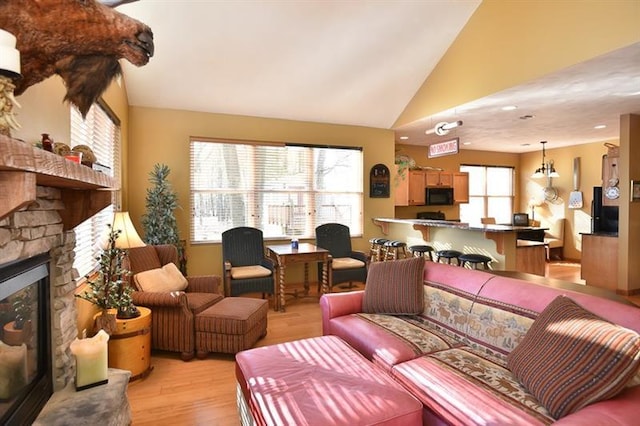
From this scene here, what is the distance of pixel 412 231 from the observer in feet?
18.7

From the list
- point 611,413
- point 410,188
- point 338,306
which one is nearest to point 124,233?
point 338,306

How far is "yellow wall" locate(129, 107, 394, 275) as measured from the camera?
4.87 metres

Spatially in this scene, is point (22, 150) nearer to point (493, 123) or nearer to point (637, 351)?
point (637, 351)

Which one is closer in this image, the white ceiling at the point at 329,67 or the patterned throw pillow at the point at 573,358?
the patterned throw pillow at the point at 573,358

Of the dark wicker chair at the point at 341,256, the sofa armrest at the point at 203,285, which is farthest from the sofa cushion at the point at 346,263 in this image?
the sofa armrest at the point at 203,285

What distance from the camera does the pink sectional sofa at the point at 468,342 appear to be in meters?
1.52

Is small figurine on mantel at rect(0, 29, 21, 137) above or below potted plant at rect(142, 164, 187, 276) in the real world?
above

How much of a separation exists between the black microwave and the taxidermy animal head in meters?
6.83

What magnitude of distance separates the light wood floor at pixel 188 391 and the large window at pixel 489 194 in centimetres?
676

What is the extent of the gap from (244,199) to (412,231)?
2.69 m

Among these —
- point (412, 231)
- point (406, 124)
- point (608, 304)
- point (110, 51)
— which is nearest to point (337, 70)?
point (406, 124)

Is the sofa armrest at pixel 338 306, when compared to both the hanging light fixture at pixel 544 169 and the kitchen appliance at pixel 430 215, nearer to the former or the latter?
the kitchen appliance at pixel 430 215

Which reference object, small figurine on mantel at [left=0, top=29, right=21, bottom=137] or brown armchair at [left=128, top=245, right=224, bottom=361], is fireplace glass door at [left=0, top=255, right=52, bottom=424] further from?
brown armchair at [left=128, top=245, right=224, bottom=361]

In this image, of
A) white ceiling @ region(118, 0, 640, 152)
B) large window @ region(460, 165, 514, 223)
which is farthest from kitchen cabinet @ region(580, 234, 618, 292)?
large window @ region(460, 165, 514, 223)
